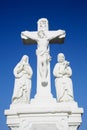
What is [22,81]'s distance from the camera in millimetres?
11672

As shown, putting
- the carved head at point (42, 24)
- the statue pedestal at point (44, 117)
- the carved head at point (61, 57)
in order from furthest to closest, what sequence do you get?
the carved head at point (42, 24), the carved head at point (61, 57), the statue pedestal at point (44, 117)

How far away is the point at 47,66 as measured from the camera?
474 inches

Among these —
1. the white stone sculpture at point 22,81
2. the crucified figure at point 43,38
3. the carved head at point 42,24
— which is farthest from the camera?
the carved head at point 42,24

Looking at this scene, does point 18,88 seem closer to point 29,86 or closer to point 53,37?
point 29,86

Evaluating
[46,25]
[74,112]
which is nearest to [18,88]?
[74,112]

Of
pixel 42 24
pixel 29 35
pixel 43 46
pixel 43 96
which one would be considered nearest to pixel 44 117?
pixel 43 96

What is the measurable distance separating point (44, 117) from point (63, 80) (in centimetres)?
181

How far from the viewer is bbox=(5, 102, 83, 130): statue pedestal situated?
10586mm

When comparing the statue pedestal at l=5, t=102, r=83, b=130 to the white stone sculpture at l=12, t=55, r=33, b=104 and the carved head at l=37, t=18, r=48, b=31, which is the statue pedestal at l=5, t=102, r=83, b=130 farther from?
the carved head at l=37, t=18, r=48, b=31

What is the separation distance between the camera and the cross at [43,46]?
11769 millimetres

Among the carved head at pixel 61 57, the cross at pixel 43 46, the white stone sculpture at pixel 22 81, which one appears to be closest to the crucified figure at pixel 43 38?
the cross at pixel 43 46

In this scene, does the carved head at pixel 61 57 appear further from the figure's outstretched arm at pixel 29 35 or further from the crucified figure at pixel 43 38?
the figure's outstretched arm at pixel 29 35

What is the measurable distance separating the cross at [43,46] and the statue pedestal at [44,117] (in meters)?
0.90

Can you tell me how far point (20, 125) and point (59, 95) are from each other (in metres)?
1.92
